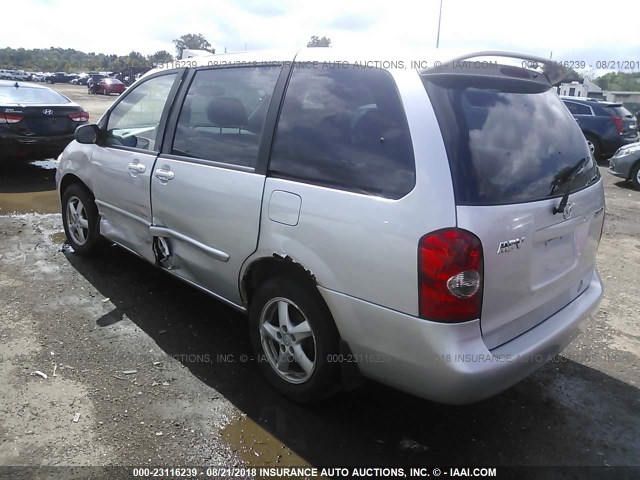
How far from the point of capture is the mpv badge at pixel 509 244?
211 cm

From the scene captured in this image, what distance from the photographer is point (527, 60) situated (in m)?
2.63

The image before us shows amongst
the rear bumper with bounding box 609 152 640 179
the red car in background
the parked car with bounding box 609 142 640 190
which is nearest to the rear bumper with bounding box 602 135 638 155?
the parked car with bounding box 609 142 640 190

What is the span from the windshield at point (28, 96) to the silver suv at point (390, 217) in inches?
239

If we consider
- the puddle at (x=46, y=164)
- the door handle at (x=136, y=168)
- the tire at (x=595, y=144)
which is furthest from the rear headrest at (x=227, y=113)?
the tire at (x=595, y=144)

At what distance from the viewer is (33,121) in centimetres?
775

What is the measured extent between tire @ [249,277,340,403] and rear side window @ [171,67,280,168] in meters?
0.79

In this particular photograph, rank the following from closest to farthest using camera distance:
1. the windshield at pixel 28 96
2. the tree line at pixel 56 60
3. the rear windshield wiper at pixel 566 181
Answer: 1. the rear windshield wiper at pixel 566 181
2. the windshield at pixel 28 96
3. the tree line at pixel 56 60

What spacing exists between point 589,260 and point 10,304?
13.4ft

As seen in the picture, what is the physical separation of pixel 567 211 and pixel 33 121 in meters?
7.90

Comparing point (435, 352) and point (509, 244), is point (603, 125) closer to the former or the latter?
point (509, 244)

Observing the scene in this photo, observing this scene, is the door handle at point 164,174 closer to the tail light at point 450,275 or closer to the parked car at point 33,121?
the tail light at point 450,275

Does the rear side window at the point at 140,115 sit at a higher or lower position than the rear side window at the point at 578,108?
lower

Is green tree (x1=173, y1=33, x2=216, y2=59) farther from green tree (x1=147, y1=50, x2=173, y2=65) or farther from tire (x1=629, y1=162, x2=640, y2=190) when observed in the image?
tire (x1=629, y1=162, x2=640, y2=190)

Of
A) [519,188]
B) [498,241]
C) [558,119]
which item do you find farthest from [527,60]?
[498,241]
